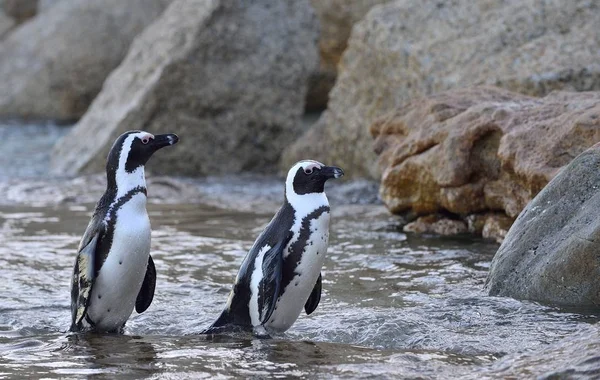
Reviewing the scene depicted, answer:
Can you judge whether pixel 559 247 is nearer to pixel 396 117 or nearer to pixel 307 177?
pixel 307 177

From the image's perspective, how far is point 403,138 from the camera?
878cm

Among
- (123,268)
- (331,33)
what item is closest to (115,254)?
(123,268)

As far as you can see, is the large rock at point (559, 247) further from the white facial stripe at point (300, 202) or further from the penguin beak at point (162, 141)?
the penguin beak at point (162, 141)

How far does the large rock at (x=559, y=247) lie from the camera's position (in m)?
5.72

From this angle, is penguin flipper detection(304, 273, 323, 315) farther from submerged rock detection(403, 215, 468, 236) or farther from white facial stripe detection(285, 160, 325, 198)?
submerged rock detection(403, 215, 468, 236)

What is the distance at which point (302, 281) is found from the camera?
5.60 m

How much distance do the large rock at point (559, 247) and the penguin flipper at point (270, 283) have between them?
1243 millimetres

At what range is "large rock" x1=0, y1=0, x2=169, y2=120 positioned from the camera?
59.3ft

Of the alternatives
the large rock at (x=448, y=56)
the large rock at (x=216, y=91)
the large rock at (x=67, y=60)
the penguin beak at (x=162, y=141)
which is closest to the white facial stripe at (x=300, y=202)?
the penguin beak at (x=162, y=141)

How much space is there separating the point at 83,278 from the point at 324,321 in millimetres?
1168

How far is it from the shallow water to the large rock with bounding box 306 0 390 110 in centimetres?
848

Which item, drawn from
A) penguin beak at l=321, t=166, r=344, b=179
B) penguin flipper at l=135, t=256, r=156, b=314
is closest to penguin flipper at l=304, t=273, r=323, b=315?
penguin beak at l=321, t=166, r=344, b=179

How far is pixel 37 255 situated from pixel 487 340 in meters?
3.81

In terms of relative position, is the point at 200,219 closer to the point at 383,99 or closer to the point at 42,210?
the point at 42,210
